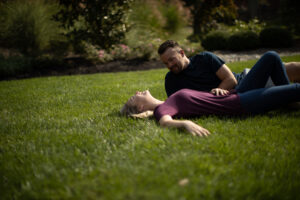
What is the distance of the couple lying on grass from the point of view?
2504mm

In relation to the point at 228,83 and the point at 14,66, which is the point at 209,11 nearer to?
the point at 14,66

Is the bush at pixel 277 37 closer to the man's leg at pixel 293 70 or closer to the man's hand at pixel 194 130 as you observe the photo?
the man's leg at pixel 293 70

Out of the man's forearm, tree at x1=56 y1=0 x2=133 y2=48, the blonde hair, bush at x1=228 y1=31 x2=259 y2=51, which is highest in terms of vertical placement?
tree at x1=56 y1=0 x2=133 y2=48

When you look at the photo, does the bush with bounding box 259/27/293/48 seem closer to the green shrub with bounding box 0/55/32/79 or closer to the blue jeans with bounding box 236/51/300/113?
the blue jeans with bounding box 236/51/300/113

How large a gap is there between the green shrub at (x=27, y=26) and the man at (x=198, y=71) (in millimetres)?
9224

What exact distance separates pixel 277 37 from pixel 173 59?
980 centimetres

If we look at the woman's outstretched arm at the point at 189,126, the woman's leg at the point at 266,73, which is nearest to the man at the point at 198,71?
the woman's leg at the point at 266,73

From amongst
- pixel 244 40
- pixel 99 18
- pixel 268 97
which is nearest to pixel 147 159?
pixel 268 97

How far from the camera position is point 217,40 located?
1159cm

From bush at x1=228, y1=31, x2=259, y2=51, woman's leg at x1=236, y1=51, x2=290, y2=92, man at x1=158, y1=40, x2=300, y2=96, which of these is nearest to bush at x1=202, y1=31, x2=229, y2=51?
bush at x1=228, y1=31, x2=259, y2=51

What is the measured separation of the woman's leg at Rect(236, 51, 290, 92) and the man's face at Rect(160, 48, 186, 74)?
0.95m

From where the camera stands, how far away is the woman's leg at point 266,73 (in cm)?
268

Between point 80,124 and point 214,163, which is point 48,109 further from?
point 214,163

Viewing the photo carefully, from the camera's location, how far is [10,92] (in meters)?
5.46
